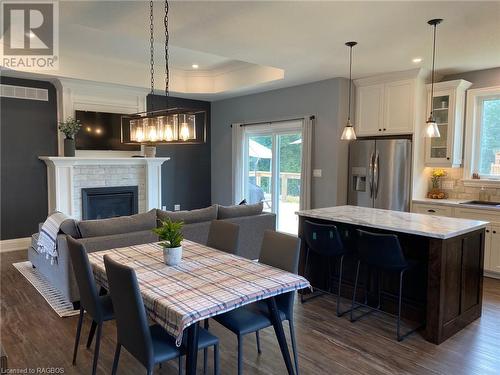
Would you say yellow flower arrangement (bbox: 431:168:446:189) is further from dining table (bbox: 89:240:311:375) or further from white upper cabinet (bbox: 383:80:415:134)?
dining table (bbox: 89:240:311:375)

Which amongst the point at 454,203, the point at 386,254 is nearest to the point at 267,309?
the point at 386,254

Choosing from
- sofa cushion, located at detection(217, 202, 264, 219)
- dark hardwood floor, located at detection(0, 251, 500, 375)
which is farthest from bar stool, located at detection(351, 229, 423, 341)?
A: sofa cushion, located at detection(217, 202, 264, 219)

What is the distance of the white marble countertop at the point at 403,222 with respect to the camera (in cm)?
311

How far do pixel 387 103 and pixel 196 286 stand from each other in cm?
453

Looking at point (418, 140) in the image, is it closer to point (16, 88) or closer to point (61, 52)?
point (61, 52)

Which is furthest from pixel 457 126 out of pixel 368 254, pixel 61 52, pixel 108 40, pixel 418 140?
pixel 61 52

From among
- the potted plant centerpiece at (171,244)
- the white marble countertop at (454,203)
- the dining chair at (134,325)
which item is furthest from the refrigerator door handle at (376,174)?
the dining chair at (134,325)

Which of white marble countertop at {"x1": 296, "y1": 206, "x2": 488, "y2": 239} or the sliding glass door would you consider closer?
white marble countertop at {"x1": 296, "y1": 206, "x2": 488, "y2": 239}

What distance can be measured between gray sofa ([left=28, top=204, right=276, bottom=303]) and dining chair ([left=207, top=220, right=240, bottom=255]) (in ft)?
2.95

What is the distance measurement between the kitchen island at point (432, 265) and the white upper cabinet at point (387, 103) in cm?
203

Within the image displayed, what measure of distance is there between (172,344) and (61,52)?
5385 mm

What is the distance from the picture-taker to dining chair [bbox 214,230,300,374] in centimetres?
239

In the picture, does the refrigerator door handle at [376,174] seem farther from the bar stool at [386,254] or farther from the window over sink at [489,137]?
the bar stool at [386,254]

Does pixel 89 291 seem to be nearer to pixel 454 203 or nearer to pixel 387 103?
pixel 454 203
